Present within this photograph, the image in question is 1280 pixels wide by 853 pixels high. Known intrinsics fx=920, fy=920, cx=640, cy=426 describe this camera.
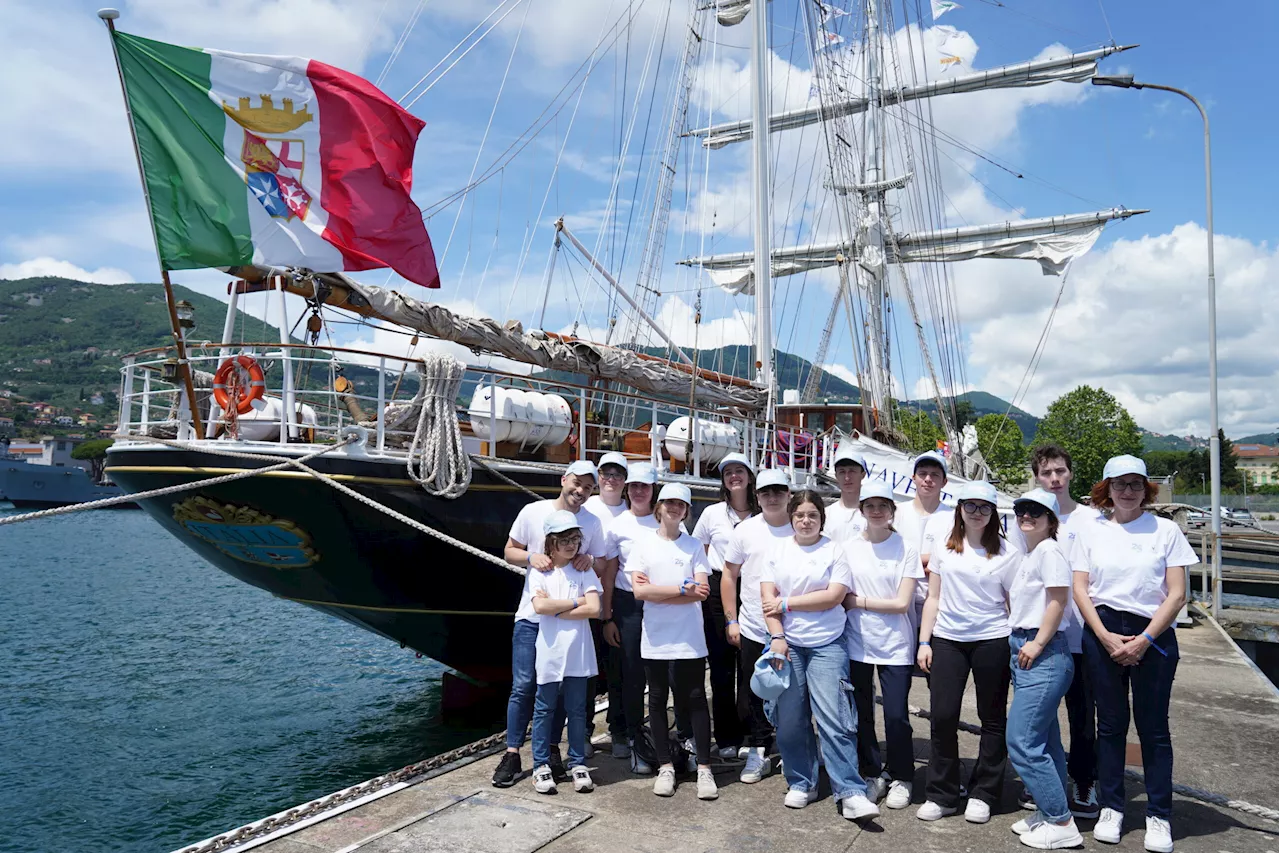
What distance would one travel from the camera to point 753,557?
18.4 feet

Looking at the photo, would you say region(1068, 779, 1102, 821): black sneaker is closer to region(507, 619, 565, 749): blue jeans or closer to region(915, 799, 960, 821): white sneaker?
region(915, 799, 960, 821): white sneaker

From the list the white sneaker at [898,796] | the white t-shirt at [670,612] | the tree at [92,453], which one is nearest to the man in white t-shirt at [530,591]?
the white t-shirt at [670,612]

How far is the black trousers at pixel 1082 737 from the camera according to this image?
17.2 ft

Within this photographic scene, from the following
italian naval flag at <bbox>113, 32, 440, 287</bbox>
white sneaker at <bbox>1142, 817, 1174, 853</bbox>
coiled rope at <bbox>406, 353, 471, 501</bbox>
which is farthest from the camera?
coiled rope at <bbox>406, 353, 471, 501</bbox>

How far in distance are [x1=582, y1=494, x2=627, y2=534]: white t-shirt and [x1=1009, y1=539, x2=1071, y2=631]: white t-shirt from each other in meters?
2.52

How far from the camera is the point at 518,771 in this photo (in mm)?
5789

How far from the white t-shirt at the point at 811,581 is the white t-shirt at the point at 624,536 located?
94 cm

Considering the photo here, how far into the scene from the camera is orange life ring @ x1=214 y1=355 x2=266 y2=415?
8.51 m

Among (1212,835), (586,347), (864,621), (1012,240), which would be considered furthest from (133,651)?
(1012,240)

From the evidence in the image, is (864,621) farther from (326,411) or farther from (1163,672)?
(326,411)

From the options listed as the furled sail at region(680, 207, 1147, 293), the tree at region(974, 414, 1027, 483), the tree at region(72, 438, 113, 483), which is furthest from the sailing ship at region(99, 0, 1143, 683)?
the tree at region(72, 438, 113, 483)

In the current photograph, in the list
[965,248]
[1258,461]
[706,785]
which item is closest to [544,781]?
[706,785]

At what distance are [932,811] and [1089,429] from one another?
2200 inches

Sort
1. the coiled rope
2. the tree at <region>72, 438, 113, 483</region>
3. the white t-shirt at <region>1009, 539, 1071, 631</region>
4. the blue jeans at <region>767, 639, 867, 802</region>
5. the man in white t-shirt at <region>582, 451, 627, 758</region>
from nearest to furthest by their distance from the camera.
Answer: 1. the white t-shirt at <region>1009, 539, 1071, 631</region>
2. the blue jeans at <region>767, 639, 867, 802</region>
3. the man in white t-shirt at <region>582, 451, 627, 758</region>
4. the coiled rope
5. the tree at <region>72, 438, 113, 483</region>
